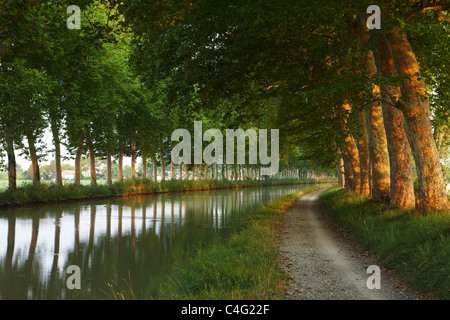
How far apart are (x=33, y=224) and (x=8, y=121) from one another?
41.4 ft

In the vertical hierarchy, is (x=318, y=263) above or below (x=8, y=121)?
below

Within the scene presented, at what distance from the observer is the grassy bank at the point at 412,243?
7609 mm

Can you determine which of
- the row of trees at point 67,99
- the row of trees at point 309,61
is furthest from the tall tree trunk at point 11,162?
the row of trees at point 309,61

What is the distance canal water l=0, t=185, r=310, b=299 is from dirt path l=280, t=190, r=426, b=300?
3.64 meters

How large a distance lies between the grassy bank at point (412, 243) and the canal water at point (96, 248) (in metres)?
5.93

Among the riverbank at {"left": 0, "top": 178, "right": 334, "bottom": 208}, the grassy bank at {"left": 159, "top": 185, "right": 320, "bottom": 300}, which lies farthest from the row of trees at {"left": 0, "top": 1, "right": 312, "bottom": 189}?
the grassy bank at {"left": 159, "top": 185, "right": 320, "bottom": 300}

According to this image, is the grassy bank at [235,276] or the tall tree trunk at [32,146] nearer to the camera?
the grassy bank at [235,276]

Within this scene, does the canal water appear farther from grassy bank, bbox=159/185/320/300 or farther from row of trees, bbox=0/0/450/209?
row of trees, bbox=0/0/450/209

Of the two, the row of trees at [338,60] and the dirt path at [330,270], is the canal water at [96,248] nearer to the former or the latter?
the dirt path at [330,270]

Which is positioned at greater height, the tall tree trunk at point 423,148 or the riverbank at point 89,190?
the tall tree trunk at point 423,148

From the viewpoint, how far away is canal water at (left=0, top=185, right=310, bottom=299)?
10.7 metres
